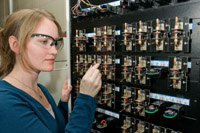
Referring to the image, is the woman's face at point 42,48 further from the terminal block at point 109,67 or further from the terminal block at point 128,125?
the terminal block at point 128,125

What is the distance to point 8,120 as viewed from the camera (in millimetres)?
653

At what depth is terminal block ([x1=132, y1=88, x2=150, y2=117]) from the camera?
3.76ft

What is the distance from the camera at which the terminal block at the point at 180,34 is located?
95 cm

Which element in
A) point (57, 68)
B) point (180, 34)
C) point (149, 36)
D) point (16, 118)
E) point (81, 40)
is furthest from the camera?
point (57, 68)

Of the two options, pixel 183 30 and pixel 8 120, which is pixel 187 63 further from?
pixel 8 120

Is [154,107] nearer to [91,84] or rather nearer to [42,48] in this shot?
[91,84]

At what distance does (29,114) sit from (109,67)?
0.75m

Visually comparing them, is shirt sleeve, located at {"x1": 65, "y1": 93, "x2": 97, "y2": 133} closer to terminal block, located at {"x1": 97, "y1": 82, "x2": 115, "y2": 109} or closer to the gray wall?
terminal block, located at {"x1": 97, "y1": 82, "x2": 115, "y2": 109}

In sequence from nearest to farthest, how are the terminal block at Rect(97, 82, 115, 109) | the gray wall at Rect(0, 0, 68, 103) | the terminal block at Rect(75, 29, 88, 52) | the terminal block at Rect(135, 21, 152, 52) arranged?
the terminal block at Rect(135, 21, 152, 52)
the terminal block at Rect(97, 82, 115, 109)
the terminal block at Rect(75, 29, 88, 52)
the gray wall at Rect(0, 0, 68, 103)

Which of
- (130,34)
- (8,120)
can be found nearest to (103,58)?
(130,34)

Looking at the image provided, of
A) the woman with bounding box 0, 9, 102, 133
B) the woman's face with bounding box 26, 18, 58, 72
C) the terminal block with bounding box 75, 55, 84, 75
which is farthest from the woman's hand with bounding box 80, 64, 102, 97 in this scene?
the terminal block with bounding box 75, 55, 84, 75

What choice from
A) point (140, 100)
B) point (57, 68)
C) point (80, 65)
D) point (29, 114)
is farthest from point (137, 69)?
point (57, 68)

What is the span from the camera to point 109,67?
1.32 metres

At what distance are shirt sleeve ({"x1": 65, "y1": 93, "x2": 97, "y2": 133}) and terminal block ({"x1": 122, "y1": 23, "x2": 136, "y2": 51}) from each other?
54 centimetres
